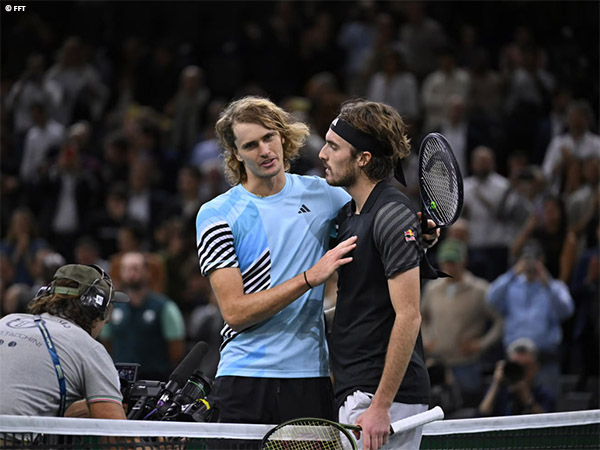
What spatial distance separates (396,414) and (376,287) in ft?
1.72

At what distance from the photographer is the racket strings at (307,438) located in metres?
4.25

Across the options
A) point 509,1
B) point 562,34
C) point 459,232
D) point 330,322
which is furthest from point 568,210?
point 330,322

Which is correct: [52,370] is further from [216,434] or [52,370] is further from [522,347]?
[522,347]

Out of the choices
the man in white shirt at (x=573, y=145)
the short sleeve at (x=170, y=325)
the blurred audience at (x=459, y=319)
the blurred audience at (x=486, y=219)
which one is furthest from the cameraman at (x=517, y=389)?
the short sleeve at (x=170, y=325)

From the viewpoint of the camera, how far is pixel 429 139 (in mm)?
4688

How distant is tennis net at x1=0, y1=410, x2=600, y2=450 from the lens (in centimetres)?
413

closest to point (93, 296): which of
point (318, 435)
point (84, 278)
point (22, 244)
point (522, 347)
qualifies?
point (84, 278)

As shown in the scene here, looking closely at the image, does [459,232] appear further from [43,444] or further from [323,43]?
[43,444]

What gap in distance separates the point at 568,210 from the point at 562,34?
180 inches

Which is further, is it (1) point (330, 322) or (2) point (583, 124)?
(2) point (583, 124)

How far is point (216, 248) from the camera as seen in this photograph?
475 cm

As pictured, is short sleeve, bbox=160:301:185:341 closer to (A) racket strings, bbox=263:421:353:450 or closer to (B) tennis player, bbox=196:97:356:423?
(B) tennis player, bbox=196:97:356:423

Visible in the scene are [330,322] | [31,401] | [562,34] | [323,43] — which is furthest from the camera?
[323,43]

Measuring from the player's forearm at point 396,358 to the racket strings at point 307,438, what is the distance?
201mm
